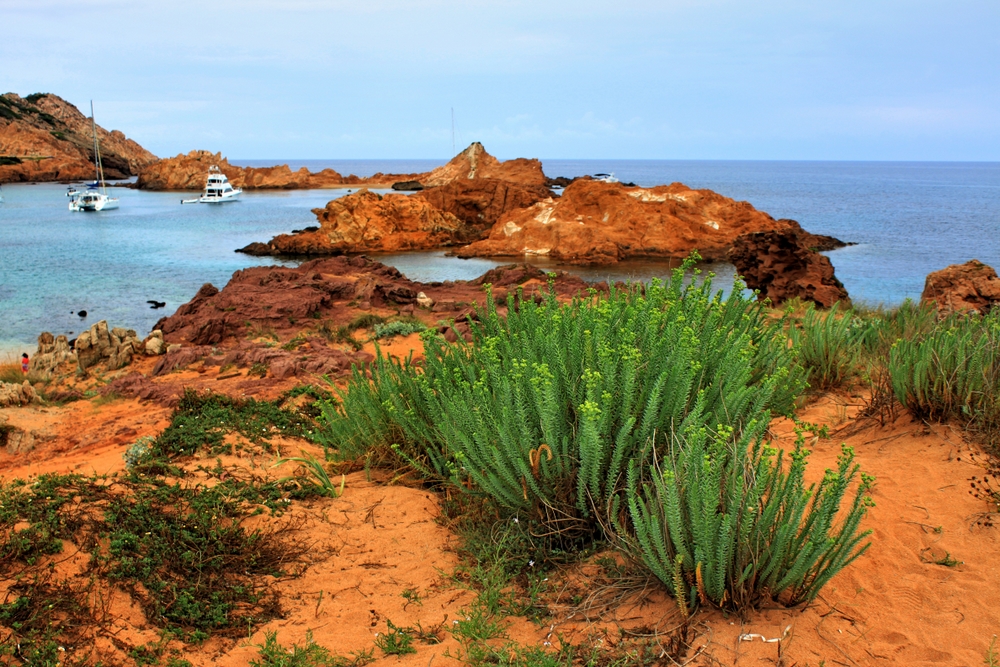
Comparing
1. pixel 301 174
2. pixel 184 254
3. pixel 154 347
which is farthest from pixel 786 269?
pixel 301 174

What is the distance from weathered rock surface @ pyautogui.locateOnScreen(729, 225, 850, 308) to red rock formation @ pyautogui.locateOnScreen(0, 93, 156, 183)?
9308 cm

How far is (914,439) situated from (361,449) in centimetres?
343

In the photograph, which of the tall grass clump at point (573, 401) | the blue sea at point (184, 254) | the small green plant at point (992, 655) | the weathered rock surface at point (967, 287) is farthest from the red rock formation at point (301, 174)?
the small green plant at point (992, 655)

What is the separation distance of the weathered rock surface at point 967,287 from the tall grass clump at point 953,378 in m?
7.16

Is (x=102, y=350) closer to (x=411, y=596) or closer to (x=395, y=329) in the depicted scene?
(x=395, y=329)

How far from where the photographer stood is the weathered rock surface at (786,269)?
14750 mm

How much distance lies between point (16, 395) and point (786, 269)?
14.3 metres

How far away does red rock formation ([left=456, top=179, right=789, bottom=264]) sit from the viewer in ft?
103

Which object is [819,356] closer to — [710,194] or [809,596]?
[809,596]

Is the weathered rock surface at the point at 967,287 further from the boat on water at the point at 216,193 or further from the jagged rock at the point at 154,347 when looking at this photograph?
the boat on water at the point at 216,193

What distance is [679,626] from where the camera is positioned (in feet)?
8.36

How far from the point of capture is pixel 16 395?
7938mm

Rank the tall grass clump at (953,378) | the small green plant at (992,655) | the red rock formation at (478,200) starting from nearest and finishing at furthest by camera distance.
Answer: the small green plant at (992,655) → the tall grass clump at (953,378) → the red rock formation at (478,200)

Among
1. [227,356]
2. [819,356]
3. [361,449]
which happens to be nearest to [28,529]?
[361,449]
